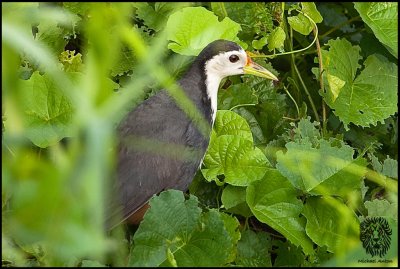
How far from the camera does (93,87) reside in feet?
2.92

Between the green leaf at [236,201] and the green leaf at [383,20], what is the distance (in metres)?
0.83

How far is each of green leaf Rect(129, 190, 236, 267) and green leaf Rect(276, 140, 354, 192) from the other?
472 mm

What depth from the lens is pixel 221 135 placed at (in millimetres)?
2453

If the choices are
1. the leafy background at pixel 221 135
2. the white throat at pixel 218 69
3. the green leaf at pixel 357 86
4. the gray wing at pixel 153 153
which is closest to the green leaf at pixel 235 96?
the leafy background at pixel 221 135

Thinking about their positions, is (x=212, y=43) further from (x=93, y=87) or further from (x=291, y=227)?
(x=93, y=87)

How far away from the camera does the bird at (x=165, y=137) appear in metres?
2.10

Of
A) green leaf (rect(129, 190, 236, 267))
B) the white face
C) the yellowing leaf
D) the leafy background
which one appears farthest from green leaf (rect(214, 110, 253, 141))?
green leaf (rect(129, 190, 236, 267))

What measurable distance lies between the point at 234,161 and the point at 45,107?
598mm

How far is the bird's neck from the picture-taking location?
240 cm

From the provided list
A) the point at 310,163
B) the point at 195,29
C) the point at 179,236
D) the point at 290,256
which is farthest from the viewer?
the point at 195,29

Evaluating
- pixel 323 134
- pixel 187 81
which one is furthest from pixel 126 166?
pixel 323 134

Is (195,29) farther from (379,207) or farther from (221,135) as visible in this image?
(379,207)

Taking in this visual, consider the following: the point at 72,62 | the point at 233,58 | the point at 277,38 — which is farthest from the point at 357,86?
the point at 72,62

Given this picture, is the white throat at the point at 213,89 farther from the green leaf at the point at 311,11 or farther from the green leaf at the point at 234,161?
the green leaf at the point at 311,11
